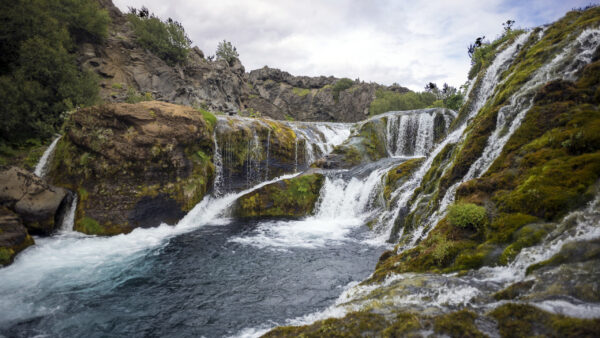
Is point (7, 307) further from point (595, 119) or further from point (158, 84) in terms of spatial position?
point (158, 84)

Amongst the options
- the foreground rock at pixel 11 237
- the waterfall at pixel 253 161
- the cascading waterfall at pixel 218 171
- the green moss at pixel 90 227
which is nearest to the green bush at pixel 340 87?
the waterfall at pixel 253 161

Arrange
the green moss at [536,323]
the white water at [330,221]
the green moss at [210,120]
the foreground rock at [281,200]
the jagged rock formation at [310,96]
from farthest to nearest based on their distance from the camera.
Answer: the jagged rock formation at [310,96] → the green moss at [210,120] → the foreground rock at [281,200] → the white water at [330,221] → the green moss at [536,323]

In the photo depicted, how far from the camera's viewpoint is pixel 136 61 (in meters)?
32.5

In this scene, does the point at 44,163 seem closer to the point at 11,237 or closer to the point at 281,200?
the point at 11,237

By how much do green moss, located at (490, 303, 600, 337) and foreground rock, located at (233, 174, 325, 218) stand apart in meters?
14.9

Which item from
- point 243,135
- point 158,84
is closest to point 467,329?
point 243,135

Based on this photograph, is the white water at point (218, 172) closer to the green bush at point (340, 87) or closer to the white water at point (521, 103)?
the white water at point (521, 103)

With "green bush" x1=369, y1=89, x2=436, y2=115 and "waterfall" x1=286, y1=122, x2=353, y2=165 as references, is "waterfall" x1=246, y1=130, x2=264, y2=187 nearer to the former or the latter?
"waterfall" x1=286, y1=122, x2=353, y2=165

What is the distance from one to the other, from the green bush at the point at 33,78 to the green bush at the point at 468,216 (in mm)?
22213

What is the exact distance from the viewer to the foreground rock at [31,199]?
38.6 ft

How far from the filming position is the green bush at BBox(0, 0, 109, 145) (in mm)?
16609

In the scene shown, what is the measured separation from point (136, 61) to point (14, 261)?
95.2 feet

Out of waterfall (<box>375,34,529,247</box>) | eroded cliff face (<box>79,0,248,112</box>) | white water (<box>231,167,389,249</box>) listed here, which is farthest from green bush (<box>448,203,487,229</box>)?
eroded cliff face (<box>79,0,248,112</box>)

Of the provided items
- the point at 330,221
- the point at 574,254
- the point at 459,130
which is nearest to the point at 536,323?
the point at 574,254
